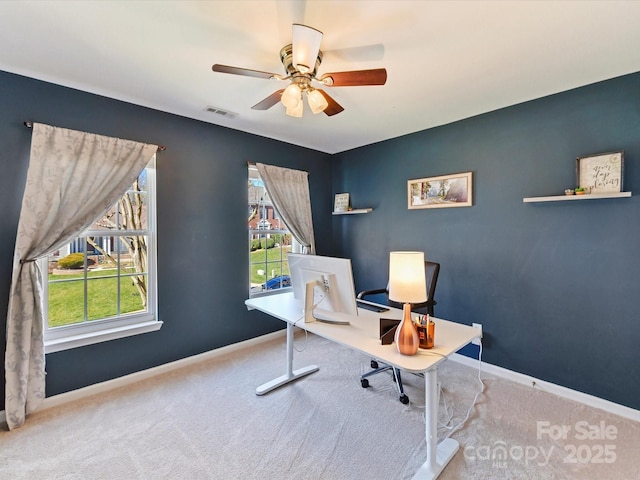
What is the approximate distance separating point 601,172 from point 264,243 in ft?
10.3

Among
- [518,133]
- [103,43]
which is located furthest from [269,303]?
[518,133]

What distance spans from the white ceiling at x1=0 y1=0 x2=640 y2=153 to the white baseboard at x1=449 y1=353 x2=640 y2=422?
2365 millimetres

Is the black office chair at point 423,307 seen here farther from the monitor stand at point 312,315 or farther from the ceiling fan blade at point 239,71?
the ceiling fan blade at point 239,71

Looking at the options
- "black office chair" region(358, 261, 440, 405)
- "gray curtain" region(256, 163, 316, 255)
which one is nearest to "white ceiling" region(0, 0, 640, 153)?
"gray curtain" region(256, 163, 316, 255)

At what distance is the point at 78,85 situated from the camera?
2229 millimetres

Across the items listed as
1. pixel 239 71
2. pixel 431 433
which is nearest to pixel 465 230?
pixel 431 433

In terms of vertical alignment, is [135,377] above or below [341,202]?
below

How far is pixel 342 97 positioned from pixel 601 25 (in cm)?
157

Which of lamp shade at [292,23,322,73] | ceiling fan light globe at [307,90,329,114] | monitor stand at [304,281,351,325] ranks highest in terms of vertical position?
lamp shade at [292,23,322,73]

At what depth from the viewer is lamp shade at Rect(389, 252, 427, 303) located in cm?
155

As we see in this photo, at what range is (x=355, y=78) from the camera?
1639 mm

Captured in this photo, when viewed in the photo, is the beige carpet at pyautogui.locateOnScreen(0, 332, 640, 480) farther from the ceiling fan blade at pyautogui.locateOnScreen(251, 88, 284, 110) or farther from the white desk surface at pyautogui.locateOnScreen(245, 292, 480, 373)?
the ceiling fan blade at pyautogui.locateOnScreen(251, 88, 284, 110)

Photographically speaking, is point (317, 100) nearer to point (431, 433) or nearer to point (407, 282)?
point (407, 282)

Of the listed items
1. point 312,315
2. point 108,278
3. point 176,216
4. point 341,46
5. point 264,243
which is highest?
point 341,46
